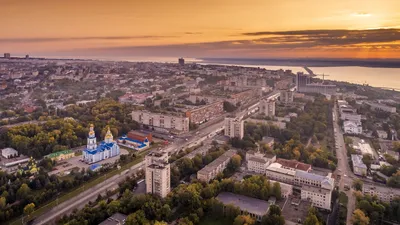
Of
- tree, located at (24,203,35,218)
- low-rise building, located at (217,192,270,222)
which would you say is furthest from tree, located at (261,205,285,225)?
tree, located at (24,203,35,218)

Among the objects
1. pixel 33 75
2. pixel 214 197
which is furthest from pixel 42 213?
pixel 33 75

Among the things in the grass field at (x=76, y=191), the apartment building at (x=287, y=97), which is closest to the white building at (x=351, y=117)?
the apartment building at (x=287, y=97)

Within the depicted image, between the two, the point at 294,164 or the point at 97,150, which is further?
the point at 97,150

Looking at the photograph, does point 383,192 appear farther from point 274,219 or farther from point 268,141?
point 268,141

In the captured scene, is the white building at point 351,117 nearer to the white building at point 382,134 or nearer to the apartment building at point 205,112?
the white building at point 382,134

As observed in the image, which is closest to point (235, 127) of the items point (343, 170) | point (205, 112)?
point (205, 112)

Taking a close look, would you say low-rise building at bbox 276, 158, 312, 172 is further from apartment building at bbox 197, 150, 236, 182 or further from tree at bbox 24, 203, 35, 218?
tree at bbox 24, 203, 35, 218
